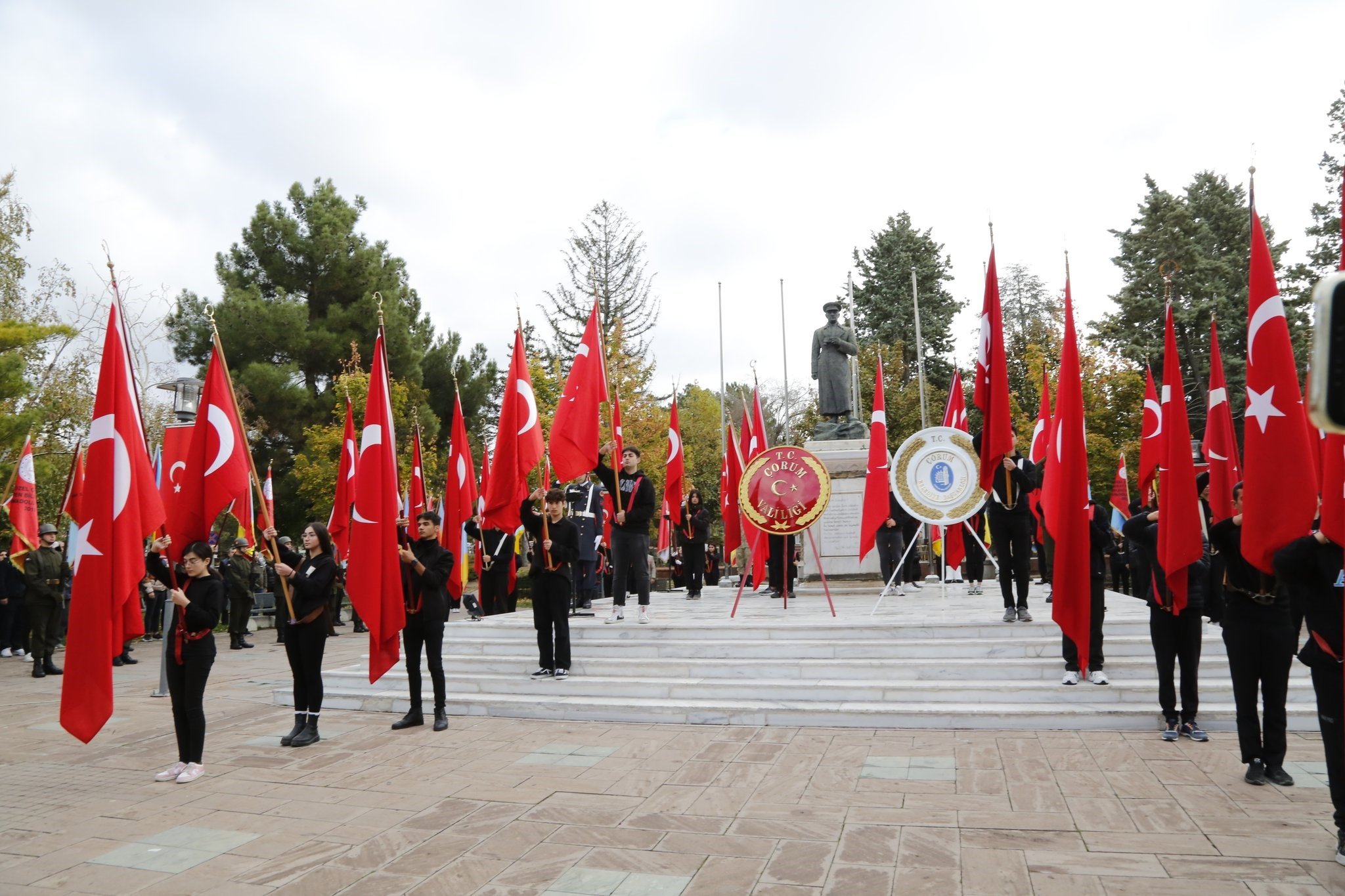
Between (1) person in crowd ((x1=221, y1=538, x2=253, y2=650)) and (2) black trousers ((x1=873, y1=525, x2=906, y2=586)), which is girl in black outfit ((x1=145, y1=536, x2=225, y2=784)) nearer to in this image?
(2) black trousers ((x1=873, y1=525, x2=906, y2=586))

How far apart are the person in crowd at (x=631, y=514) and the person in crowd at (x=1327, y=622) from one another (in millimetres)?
6899

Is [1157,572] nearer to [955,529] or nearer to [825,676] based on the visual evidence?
[825,676]

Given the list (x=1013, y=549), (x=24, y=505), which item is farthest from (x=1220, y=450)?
(x=24, y=505)

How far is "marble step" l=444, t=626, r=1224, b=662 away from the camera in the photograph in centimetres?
907

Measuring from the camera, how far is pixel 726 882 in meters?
4.33

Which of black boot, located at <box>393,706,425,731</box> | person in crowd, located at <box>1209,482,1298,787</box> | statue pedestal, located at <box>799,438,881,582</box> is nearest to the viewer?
person in crowd, located at <box>1209,482,1298,787</box>

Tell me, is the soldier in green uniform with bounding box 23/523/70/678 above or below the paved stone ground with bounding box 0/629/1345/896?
above

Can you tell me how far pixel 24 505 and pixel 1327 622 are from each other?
1561cm

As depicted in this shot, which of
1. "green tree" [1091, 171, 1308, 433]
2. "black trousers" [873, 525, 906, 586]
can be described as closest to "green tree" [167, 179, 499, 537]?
"black trousers" [873, 525, 906, 586]

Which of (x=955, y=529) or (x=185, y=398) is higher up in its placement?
(x=185, y=398)

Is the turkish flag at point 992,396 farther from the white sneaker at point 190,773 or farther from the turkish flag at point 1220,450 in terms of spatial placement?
the white sneaker at point 190,773

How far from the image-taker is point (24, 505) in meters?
13.6

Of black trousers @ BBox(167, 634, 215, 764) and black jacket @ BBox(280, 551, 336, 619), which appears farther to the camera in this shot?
black jacket @ BBox(280, 551, 336, 619)

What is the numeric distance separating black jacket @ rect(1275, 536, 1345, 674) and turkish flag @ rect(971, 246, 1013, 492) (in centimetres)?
426
